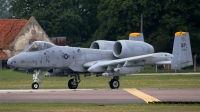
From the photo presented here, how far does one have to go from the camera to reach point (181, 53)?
33.9 meters

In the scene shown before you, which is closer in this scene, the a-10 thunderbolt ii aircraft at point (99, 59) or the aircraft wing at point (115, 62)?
the aircraft wing at point (115, 62)

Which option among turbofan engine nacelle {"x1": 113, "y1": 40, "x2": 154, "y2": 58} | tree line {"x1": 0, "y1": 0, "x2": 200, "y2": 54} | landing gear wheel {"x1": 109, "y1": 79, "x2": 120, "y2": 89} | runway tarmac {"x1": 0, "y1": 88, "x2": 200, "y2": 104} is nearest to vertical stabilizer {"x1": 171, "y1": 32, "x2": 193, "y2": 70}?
turbofan engine nacelle {"x1": 113, "y1": 40, "x2": 154, "y2": 58}

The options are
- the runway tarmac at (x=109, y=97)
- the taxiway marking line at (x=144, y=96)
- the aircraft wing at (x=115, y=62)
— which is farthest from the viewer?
the aircraft wing at (x=115, y=62)

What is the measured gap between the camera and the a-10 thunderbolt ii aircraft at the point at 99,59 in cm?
3350

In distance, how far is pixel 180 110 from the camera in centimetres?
2050

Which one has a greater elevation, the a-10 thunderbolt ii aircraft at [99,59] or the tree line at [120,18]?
the tree line at [120,18]

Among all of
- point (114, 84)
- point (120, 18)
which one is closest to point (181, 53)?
point (114, 84)

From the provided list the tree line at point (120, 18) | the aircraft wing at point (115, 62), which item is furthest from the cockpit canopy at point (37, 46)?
the tree line at point (120, 18)

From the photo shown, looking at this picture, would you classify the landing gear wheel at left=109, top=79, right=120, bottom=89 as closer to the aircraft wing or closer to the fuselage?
the aircraft wing

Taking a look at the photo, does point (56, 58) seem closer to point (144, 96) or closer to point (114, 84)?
point (114, 84)

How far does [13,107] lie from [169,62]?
44.6 ft

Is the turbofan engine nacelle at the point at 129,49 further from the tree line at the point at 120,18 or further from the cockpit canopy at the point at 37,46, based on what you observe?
the tree line at the point at 120,18

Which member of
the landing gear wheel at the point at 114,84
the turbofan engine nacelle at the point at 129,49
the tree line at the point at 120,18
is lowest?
the landing gear wheel at the point at 114,84

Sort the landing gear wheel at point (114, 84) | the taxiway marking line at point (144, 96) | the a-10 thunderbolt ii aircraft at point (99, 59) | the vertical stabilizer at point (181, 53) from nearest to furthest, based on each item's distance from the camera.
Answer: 1. the taxiway marking line at point (144, 96)
2. the a-10 thunderbolt ii aircraft at point (99, 59)
3. the vertical stabilizer at point (181, 53)
4. the landing gear wheel at point (114, 84)
